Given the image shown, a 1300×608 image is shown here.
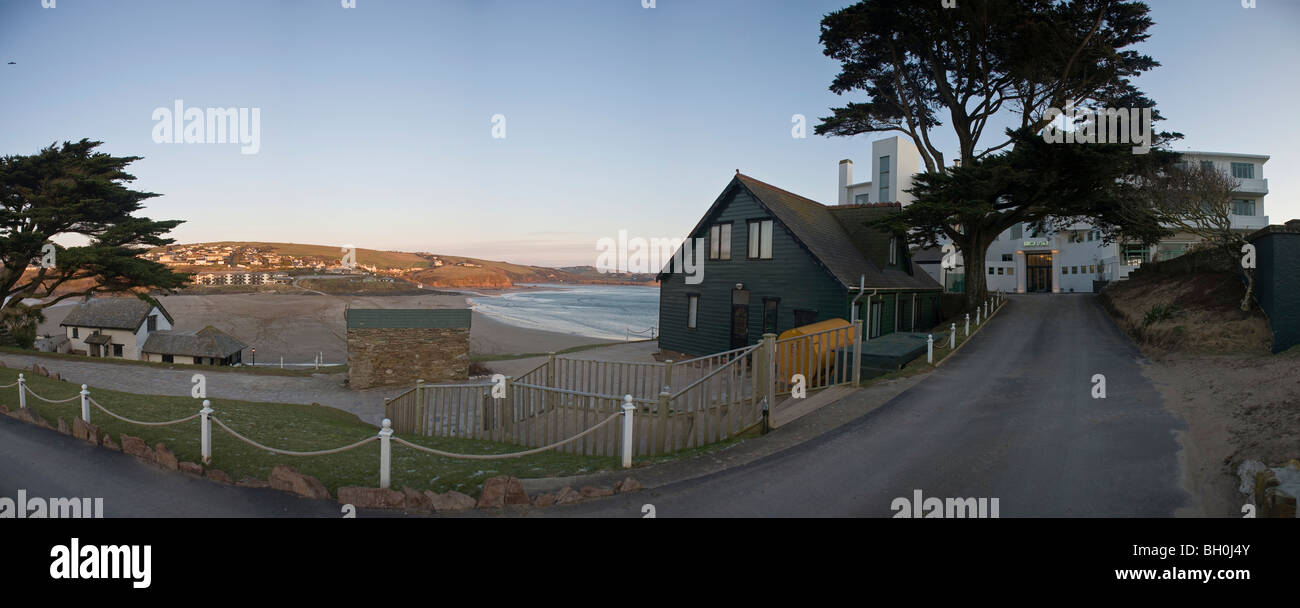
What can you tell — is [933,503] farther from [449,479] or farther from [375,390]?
[375,390]

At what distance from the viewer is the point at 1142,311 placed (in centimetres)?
2014

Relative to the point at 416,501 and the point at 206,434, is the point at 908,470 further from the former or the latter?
the point at 206,434

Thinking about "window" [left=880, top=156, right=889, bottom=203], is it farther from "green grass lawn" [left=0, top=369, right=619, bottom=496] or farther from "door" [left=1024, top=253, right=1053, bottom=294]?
"green grass lawn" [left=0, top=369, right=619, bottom=496]

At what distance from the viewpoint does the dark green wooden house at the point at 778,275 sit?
20.8m

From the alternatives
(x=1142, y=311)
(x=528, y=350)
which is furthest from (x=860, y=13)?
(x=528, y=350)

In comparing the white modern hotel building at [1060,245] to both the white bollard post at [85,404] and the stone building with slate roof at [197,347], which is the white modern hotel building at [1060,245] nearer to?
the white bollard post at [85,404]

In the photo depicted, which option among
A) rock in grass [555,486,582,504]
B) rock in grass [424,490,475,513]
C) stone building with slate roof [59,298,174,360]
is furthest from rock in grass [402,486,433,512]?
stone building with slate roof [59,298,174,360]

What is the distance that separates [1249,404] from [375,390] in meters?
23.5

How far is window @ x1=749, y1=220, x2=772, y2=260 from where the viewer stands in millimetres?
22203

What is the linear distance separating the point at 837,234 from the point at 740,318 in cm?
653

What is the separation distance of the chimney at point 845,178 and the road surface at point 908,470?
4469 centimetres

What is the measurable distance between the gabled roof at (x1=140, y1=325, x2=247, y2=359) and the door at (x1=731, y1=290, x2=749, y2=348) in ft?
105
